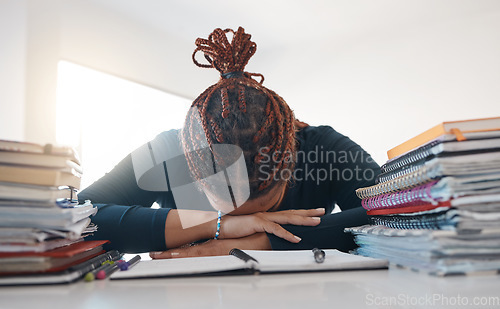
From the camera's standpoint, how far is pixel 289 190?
1292mm

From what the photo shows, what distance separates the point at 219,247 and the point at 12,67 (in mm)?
2293

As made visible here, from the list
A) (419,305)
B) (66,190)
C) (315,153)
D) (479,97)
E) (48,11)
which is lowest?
(419,305)

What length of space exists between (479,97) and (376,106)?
2.89 ft

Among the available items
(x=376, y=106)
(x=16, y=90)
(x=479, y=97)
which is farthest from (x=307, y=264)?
(x=376, y=106)

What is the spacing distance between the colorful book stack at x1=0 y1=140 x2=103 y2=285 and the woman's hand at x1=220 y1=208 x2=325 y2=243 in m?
0.45

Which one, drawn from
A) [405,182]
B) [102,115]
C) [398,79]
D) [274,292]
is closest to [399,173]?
[405,182]

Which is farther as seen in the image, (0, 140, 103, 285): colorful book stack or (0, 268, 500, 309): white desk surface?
(0, 140, 103, 285): colorful book stack

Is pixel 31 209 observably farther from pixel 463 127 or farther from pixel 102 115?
pixel 102 115

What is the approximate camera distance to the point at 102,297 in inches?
15.8

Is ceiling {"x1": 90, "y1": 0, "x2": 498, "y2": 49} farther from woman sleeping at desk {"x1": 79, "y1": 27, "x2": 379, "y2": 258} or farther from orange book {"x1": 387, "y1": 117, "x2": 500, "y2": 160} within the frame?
orange book {"x1": 387, "y1": 117, "x2": 500, "y2": 160}

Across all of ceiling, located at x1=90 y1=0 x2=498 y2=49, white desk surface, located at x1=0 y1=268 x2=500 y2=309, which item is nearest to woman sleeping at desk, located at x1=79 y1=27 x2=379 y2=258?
white desk surface, located at x1=0 y1=268 x2=500 y2=309

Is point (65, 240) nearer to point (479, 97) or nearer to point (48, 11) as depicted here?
point (48, 11)

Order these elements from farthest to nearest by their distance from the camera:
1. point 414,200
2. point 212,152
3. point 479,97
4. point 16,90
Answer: point 479,97
point 16,90
point 212,152
point 414,200

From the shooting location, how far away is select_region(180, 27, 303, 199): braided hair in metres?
0.89
